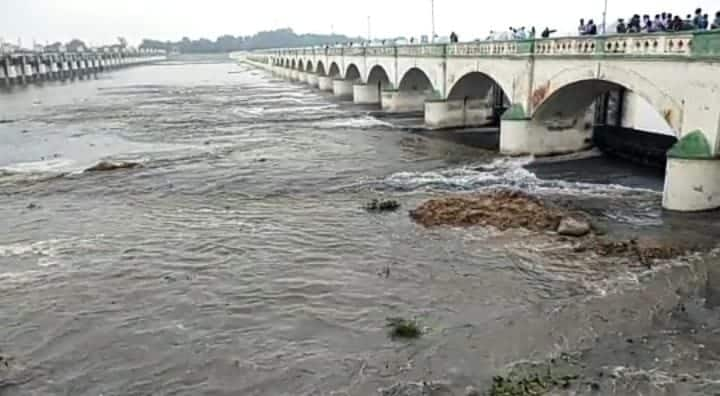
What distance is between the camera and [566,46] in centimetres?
2300

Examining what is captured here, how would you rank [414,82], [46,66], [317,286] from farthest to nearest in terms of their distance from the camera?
[46,66]
[414,82]
[317,286]

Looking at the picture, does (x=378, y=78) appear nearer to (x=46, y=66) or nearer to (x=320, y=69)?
(x=320, y=69)

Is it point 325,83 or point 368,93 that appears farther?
point 325,83

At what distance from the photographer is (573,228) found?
16.0 metres

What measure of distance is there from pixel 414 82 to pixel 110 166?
87.7ft

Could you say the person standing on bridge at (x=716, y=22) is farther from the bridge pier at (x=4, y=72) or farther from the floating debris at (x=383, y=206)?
the bridge pier at (x=4, y=72)

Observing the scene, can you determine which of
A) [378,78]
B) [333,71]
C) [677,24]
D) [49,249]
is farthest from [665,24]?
[333,71]

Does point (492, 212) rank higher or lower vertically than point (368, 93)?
lower

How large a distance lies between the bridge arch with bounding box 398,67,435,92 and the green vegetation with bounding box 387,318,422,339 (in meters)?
34.8

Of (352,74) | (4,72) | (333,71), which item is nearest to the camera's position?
(352,74)

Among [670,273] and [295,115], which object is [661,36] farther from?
[295,115]

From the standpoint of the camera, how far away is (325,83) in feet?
251

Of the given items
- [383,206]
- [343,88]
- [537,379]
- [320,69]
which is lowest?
[537,379]

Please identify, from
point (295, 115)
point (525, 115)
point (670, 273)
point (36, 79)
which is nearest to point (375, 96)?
point (295, 115)
